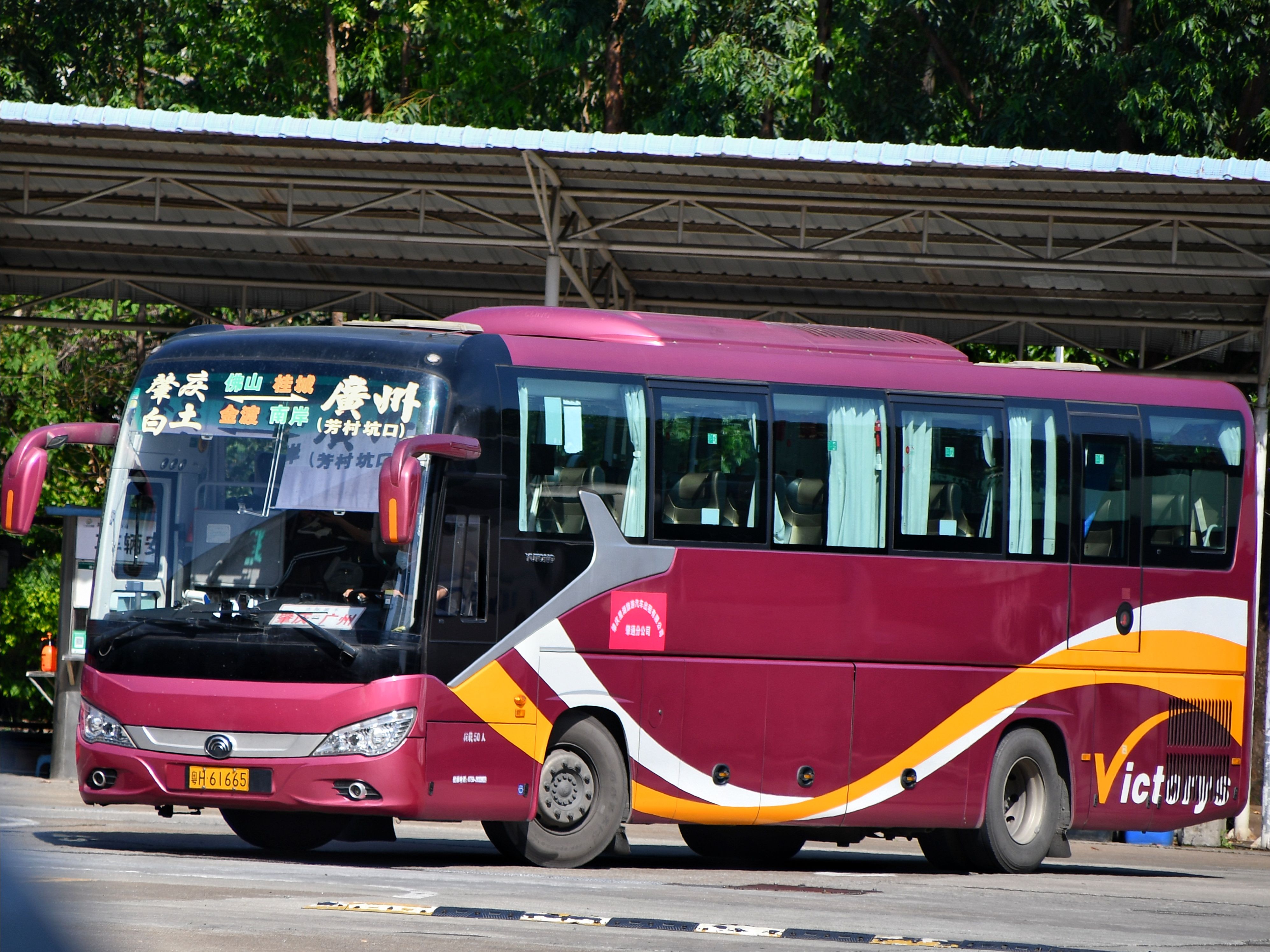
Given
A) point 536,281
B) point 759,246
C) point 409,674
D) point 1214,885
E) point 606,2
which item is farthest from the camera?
point 606,2

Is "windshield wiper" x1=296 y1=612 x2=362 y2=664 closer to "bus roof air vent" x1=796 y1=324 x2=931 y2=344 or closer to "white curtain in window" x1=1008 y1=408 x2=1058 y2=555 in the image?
"bus roof air vent" x1=796 y1=324 x2=931 y2=344

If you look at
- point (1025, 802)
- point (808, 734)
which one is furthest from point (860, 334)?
point (1025, 802)

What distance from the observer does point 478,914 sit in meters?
8.55

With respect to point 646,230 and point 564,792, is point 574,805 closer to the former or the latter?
point 564,792

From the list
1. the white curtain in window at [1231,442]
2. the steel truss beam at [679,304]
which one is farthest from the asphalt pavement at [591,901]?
the steel truss beam at [679,304]

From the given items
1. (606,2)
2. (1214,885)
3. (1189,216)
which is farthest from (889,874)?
(606,2)

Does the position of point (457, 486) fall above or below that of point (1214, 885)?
above

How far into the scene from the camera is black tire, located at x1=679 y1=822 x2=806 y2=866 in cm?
1402

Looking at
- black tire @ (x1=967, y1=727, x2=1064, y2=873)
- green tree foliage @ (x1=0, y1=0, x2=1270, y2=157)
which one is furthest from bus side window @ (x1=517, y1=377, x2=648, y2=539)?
green tree foliage @ (x1=0, y1=0, x2=1270, y2=157)

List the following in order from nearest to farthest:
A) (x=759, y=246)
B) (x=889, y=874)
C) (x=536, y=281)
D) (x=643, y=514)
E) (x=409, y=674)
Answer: (x=409, y=674) → (x=643, y=514) → (x=889, y=874) → (x=759, y=246) → (x=536, y=281)

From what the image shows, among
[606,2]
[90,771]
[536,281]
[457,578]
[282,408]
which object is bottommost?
[90,771]

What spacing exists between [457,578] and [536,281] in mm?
11276

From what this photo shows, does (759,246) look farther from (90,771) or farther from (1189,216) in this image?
(90,771)

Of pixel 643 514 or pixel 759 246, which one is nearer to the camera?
pixel 643 514
